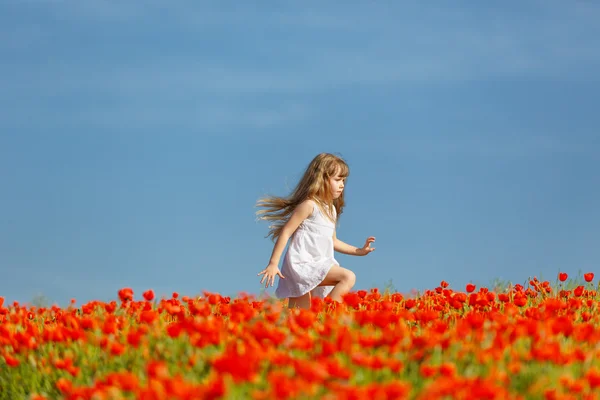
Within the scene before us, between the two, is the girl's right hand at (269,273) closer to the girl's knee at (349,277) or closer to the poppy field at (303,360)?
the girl's knee at (349,277)

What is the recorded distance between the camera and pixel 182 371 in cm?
436

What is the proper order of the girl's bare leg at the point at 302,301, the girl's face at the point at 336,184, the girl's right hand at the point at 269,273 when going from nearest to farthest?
the girl's right hand at the point at 269,273 < the girl's bare leg at the point at 302,301 < the girl's face at the point at 336,184

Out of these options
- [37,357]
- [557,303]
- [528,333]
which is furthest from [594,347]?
[37,357]

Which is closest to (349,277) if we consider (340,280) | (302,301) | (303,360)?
(340,280)

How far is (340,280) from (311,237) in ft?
2.30

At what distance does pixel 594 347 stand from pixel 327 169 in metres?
5.25

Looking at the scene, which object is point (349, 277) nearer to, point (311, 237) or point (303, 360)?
point (311, 237)

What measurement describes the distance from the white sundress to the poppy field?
3.11 meters

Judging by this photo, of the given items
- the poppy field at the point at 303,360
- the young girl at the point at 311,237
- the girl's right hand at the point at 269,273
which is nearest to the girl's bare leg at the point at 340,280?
the young girl at the point at 311,237

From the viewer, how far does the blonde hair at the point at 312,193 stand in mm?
9766

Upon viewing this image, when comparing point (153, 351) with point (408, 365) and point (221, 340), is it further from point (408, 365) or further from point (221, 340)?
point (408, 365)

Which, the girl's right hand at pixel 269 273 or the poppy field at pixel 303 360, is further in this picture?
the girl's right hand at pixel 269 273

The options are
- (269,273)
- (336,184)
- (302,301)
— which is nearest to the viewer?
(269,273)

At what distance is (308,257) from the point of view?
31.3 feet
